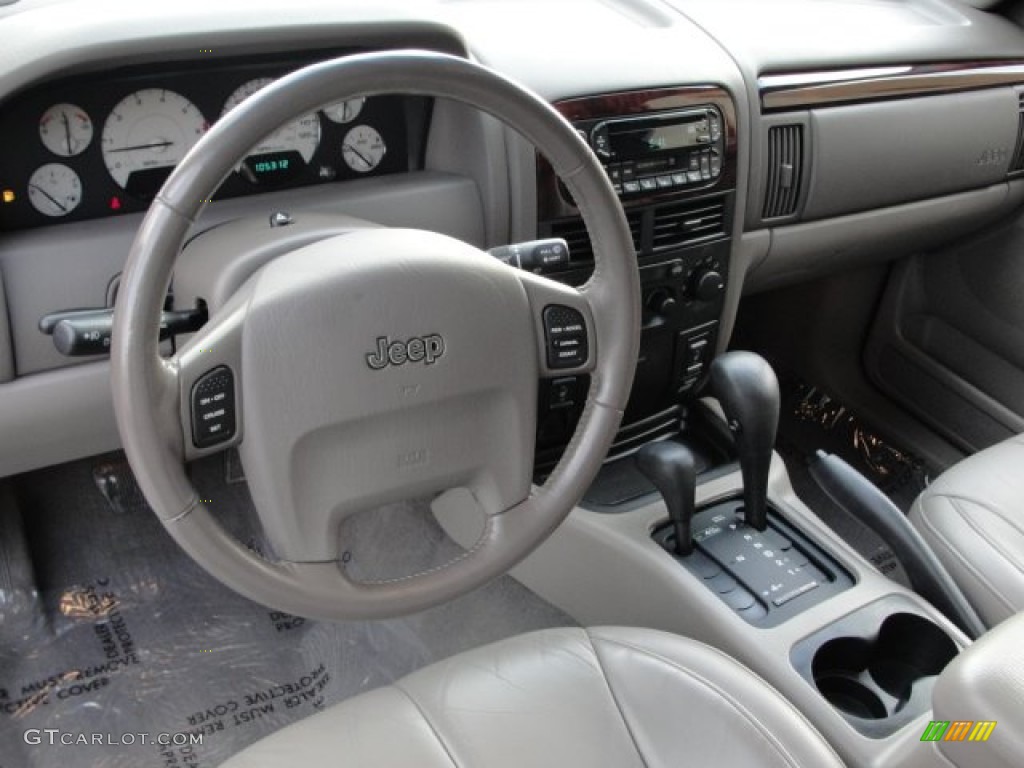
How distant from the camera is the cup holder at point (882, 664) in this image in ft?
4.44

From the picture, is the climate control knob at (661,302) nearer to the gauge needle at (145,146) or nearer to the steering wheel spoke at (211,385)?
the gauge needle at (145,146)

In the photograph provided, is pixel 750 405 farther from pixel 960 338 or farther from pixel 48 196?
pixel 960 338

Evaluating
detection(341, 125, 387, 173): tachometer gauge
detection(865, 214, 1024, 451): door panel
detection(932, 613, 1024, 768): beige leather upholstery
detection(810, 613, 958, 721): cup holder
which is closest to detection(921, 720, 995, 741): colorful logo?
detection(932, 613, 1024, 768): beige leather upholstery

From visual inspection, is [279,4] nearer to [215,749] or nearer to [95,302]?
[95,302]

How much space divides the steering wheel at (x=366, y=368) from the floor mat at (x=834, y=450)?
49.0 inches

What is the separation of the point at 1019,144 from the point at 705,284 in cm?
88

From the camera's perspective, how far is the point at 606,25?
164 cm

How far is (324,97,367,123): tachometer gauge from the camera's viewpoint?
138cm

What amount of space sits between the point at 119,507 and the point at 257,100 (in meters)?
1.25

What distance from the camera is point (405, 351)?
96cm

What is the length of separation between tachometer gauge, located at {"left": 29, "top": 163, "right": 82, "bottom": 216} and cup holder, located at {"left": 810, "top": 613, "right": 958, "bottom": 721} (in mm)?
1033

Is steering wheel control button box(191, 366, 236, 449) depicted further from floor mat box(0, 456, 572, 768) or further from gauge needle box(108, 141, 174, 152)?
floor mat box(0, 456, 572, 768)

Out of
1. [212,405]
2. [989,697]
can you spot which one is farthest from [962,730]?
[212,405]

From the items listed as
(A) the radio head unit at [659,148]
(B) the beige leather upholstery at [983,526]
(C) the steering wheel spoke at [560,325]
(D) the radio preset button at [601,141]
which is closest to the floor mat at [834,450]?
(B) the beige leather upholstery at [983,526]
